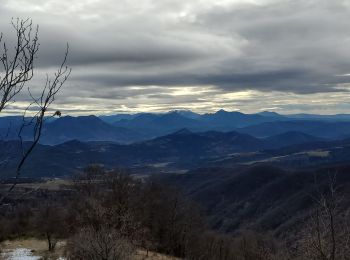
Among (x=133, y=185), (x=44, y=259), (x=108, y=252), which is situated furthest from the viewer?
(x=133, y=185)

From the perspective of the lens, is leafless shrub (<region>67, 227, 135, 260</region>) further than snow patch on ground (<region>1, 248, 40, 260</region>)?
No

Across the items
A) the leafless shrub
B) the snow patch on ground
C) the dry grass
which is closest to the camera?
the leafless shrub

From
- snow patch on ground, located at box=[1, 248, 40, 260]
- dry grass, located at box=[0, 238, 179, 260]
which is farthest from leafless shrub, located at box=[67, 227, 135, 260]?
snow patch on ground, located at box=[1, 248, 40, 260]

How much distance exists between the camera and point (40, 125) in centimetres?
712

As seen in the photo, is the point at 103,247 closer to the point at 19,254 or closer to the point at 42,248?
the point at 19,254

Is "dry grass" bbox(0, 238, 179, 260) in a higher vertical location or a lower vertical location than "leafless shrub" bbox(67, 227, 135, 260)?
lower

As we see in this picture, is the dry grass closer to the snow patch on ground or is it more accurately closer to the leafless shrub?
the snow patch on ground

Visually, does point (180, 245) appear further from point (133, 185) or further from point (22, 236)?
point (22, 236)

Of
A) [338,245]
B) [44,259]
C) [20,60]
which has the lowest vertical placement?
[44,259]

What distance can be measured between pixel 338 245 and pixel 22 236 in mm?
57780

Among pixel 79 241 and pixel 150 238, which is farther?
pixel 150 238

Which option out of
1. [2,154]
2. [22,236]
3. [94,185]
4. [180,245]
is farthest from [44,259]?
[2,154]

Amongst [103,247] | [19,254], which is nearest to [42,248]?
[19,254]

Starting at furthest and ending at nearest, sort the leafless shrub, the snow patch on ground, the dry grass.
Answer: the dry grass, the snow patch on ground, the leafless shrub
